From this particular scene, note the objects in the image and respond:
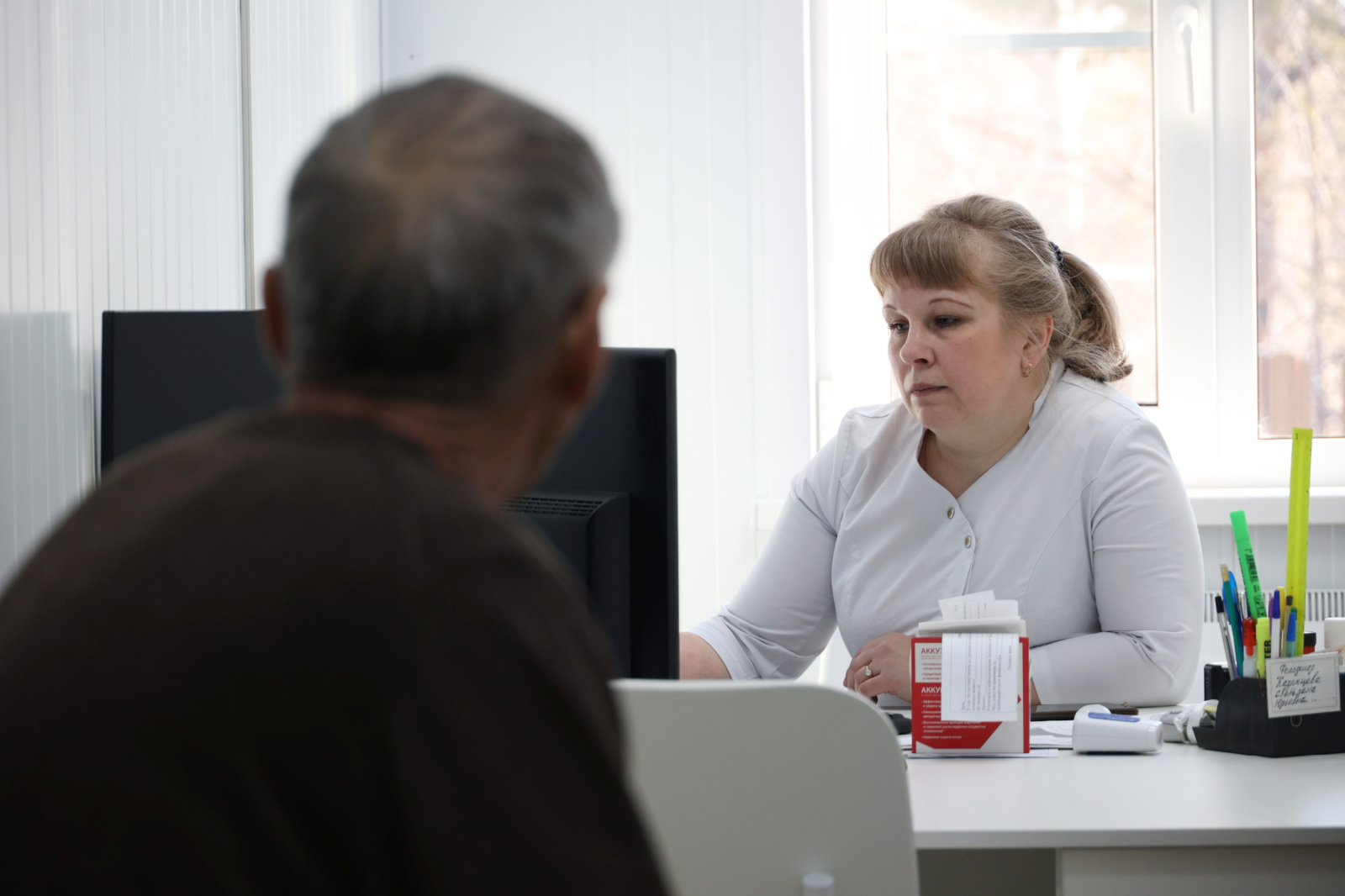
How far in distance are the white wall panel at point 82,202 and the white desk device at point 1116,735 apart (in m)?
1.30

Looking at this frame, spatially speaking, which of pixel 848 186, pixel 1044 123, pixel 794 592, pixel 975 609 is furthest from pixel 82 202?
pixel 1044 123

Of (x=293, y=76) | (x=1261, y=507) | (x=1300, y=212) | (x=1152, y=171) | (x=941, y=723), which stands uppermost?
(x=293, y=76)

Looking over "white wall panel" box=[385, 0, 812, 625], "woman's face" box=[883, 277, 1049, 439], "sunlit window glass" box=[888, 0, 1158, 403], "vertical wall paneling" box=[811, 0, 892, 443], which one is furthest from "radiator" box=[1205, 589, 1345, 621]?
"woman's face" box=[883, 277, 1049, 439]

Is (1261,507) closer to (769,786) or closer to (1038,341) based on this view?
(1038,341)

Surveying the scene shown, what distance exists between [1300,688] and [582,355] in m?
1.08

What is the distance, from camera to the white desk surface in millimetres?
1058

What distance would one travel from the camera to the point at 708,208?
2.76m

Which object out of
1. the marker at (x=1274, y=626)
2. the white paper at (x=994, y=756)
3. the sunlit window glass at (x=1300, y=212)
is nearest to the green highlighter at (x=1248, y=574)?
the marker at (x=1274, y=626)

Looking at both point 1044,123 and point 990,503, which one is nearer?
point 990,503

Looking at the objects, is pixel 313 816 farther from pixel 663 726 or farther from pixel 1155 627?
pixel 1155 627

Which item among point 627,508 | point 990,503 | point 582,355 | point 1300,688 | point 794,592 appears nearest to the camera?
point 582,355

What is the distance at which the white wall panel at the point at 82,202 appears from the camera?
1.52 metres

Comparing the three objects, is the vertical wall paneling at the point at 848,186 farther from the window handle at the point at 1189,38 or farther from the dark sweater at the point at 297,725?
the dark sweater at the point at 297,725

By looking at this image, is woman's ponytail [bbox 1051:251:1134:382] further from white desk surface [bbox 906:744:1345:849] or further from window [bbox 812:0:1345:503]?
A: window [bbox 812:0:1345:503]
